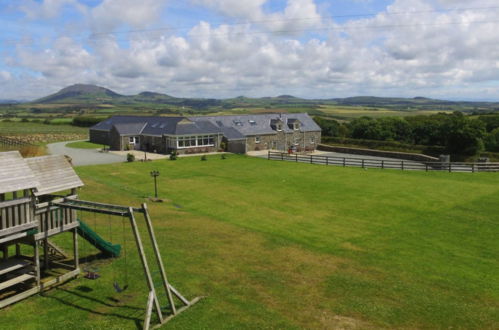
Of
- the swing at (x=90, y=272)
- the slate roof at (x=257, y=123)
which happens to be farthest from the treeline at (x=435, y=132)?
the swing at (x=90, y=272)

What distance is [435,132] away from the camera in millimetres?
54938

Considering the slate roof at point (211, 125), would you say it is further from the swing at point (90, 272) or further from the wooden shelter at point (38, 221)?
the wooden shelter at point (38, 221)

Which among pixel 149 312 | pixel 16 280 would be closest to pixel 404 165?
pixel 149 312

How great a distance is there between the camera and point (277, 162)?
42.5m

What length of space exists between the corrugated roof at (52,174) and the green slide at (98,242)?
5.44 ft

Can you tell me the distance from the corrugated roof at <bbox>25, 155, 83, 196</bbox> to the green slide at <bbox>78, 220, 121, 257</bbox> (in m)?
1.66

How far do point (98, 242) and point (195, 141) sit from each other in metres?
37.3

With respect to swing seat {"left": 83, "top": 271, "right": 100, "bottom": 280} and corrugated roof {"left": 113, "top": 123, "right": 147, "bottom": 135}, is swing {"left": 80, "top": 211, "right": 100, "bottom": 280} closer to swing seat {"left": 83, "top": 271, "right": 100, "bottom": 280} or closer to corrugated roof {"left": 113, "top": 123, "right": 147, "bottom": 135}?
swing seat {"left": 83, "top": 271, "right": 100, "bottom": 280}

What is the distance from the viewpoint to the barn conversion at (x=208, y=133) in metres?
50.4

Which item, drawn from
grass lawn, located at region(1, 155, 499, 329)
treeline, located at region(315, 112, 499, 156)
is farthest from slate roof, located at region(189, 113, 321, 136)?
grass lawn, located at region(1, 155, 499, 329)

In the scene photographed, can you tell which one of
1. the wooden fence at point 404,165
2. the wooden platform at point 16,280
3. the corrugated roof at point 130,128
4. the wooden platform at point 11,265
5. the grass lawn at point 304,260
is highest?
the corrugated roof at point 130,128

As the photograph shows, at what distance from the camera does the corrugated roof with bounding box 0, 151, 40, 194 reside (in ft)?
35.4

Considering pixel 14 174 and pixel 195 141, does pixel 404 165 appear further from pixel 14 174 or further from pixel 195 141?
pixel 14 174

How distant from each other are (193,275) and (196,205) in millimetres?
10674
